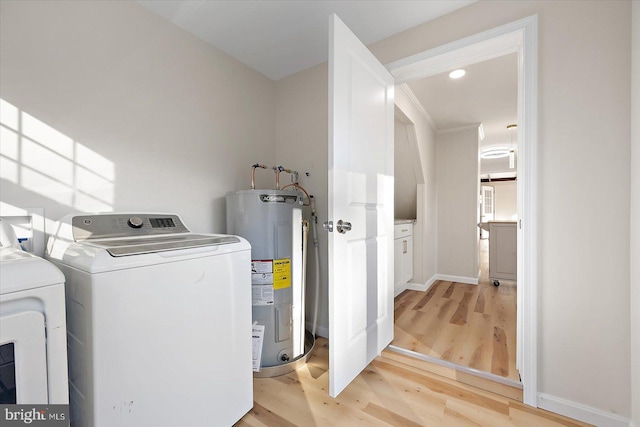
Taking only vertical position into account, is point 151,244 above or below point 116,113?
below

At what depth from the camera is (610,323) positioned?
1288 millimetres

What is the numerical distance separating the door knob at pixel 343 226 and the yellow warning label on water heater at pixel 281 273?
581 mm

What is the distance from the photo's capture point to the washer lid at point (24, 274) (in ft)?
2.31

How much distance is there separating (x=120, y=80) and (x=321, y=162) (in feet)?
4.58

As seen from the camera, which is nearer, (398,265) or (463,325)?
(463,325)

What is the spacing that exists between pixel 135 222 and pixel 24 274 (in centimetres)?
75

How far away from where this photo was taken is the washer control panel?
126 cm

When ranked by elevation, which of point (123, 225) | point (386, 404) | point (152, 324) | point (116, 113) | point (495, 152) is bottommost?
point (386, 404)

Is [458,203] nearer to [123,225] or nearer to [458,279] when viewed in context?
[458,279]

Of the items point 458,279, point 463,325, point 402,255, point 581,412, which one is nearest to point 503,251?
point 458,279

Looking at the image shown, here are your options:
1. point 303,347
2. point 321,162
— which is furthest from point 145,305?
point 321,162

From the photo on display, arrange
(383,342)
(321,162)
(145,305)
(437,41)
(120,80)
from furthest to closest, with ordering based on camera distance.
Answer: (321,162) → (383,342) → (437,41) → (120,80) → (145,305)

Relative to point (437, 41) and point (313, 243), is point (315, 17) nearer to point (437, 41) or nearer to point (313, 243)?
point (437, 41)

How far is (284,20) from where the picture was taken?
1.79m
